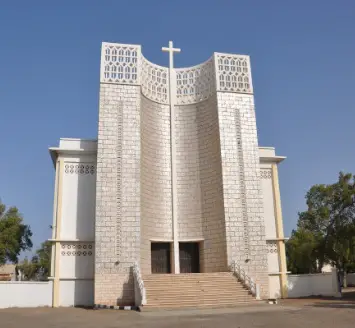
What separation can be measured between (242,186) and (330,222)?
9857 mm

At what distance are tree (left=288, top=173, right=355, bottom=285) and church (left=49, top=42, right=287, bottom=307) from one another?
15.8 feet

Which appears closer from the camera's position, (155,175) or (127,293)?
(127,293)

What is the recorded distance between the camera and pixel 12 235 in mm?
21438

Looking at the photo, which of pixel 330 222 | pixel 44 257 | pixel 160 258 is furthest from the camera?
pixel 44 257

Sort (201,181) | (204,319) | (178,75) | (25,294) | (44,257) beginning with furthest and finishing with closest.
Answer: (44,257)
(178,75)
(201,181)
(25,294)
(204,319)

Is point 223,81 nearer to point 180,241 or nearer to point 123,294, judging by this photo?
point 180,241

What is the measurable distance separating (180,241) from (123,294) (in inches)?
149

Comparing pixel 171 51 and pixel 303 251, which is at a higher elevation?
pixel 171 51

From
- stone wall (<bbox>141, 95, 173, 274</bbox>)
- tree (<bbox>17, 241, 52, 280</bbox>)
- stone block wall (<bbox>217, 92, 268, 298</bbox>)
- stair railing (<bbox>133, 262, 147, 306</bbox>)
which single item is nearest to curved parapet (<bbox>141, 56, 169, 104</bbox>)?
stone wall (<bbox>141, 95, 173, 274</bbox>)

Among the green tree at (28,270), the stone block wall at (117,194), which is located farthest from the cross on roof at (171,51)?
the green tree at (28,270)

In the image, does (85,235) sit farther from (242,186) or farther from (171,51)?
(171,51)

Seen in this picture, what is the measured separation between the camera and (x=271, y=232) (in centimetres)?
1762

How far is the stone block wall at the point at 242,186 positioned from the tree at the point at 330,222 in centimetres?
659

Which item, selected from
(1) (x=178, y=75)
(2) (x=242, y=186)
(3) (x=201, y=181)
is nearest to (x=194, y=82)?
(1) (x=178, y=75)
